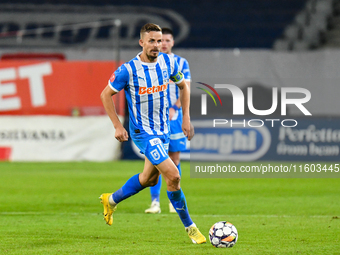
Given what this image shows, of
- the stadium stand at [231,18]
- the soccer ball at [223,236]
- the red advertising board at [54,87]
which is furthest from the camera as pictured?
the stadium stand at [231,18]

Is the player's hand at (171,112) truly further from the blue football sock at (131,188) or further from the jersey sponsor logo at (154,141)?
the jersey sponsor logo at (154,141)

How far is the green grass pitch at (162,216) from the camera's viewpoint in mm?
5012

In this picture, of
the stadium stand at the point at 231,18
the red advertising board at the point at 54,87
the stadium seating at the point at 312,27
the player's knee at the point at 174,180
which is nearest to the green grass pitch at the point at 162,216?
the player's knee at the point at 174,180

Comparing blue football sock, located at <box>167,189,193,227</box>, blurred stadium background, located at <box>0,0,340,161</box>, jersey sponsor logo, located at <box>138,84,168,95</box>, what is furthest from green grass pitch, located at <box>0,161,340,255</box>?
blurred stadium background, located at <box>0,0,340,161</box>

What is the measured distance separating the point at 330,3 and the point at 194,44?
492 cm

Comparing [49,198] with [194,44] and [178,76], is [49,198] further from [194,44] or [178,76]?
[194,44]

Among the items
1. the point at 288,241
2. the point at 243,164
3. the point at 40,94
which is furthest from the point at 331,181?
the point at 40,94

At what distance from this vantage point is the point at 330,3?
68.4 feet

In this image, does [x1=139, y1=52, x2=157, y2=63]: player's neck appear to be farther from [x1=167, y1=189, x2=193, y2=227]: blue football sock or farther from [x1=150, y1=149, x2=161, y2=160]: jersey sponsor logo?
[x1=167, y1=189, x2=193, y2=227]: blue football sock

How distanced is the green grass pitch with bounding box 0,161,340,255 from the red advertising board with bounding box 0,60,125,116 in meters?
3.30

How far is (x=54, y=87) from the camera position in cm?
1523

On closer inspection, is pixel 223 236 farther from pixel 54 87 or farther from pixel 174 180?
pixel 54 87

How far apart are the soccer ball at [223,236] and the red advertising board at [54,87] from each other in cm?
1021

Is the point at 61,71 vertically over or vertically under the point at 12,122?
over
